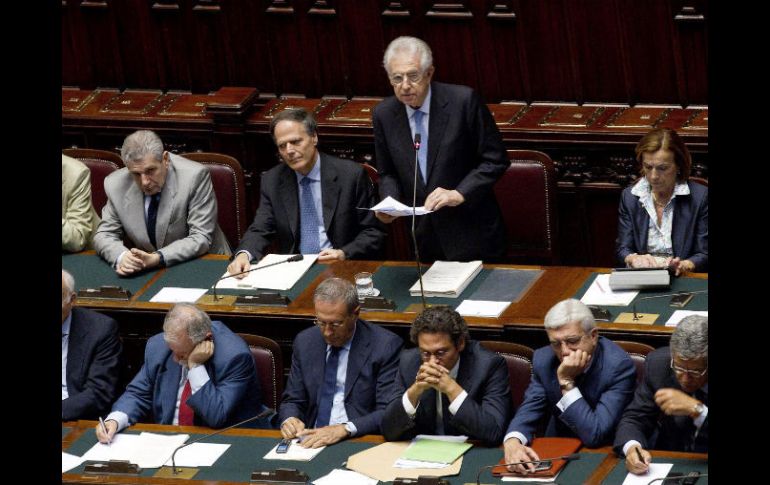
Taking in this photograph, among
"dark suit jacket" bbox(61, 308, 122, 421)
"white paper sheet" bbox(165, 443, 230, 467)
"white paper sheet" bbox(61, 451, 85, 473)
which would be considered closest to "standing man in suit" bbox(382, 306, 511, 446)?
"white paper sheet" bbox(165, 443, 230, 467)

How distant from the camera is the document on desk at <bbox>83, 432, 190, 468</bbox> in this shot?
436cm

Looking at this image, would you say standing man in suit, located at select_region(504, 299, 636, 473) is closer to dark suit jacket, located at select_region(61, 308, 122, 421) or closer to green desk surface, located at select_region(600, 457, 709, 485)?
green desk surface, located at select_region(600, 457, 709, 485)

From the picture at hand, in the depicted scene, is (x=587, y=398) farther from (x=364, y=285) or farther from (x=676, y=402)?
(x=364, y=285)

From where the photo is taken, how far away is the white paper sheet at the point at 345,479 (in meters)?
4.05

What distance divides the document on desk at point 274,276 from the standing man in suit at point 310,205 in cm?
5

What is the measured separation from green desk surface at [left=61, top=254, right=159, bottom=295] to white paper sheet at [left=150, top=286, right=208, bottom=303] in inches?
5.3

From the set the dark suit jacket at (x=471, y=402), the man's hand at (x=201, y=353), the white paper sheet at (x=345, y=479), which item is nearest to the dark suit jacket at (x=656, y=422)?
the dark suit jacket at (x=471, y=402)

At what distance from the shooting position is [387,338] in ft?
15.4

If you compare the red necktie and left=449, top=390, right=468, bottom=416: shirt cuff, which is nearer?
left=449, top=390, right=468, bottom=416: shirt cuff

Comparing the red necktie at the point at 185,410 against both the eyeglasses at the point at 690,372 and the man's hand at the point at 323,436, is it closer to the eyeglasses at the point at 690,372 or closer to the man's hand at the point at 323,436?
the man's hand at the point at 323,436

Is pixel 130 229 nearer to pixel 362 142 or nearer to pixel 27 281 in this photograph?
pixel 362 142

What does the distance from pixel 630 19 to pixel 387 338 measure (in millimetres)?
2691

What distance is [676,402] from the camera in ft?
12.8

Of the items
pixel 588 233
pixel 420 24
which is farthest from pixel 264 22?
pixel 588 233
